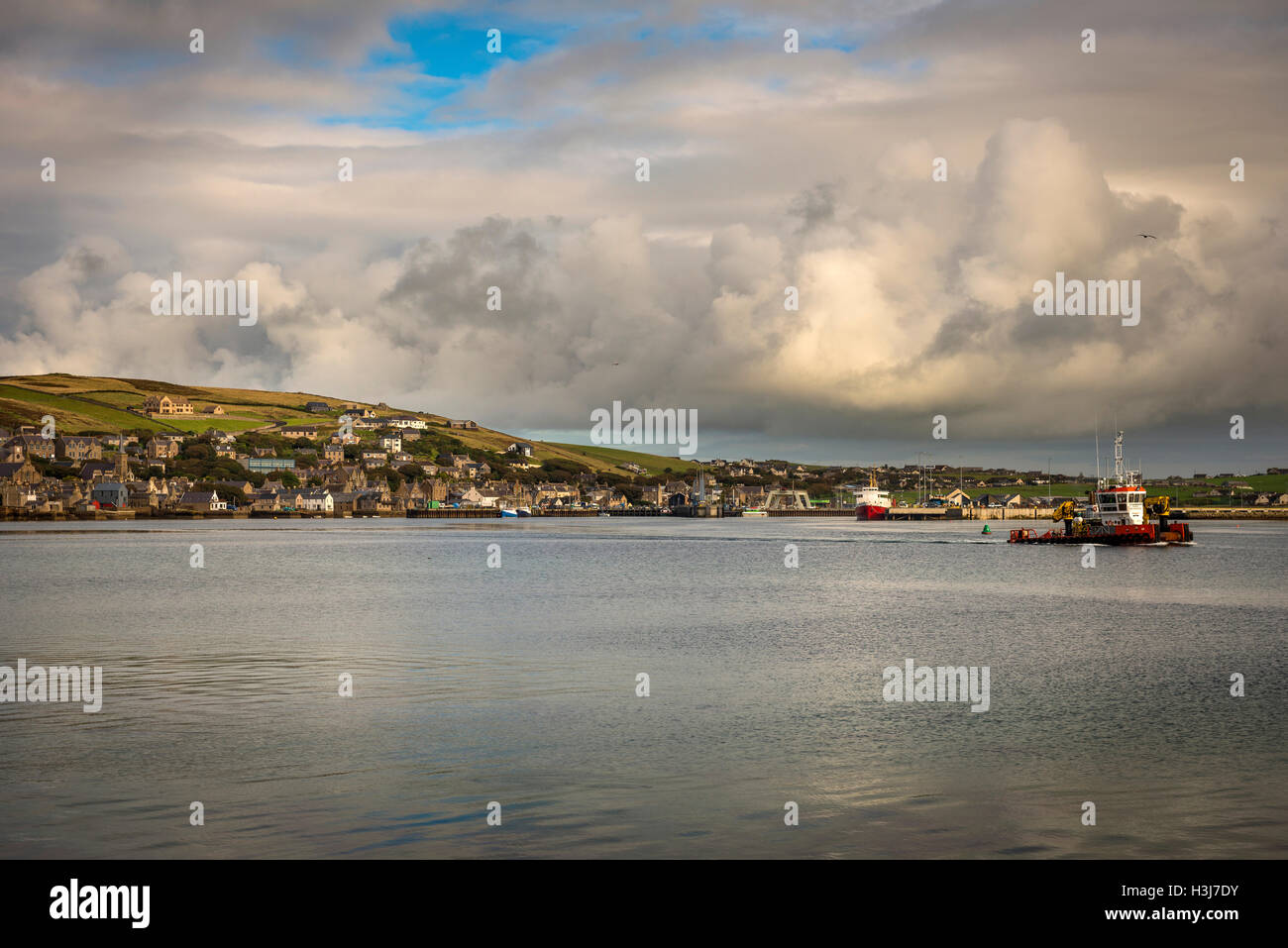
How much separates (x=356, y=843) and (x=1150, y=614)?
4310 centimetres

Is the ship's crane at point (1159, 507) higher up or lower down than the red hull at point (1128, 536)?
higher up

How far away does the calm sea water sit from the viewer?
14.6m

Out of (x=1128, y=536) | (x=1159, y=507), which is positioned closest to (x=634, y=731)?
(x=1128, y=536)

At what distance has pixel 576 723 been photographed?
73.5ft

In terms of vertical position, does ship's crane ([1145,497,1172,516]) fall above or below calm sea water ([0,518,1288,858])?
above

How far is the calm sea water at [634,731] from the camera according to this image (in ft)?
48.1

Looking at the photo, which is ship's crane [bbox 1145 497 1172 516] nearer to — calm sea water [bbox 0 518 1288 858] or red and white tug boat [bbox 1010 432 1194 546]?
red and white tug boat [bbox 1010 432 1194 546]

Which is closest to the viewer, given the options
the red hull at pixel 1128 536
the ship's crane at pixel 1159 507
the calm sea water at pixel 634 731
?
the calm sea water at pixel 634 731

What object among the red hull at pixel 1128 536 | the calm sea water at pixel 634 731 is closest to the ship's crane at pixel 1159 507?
the red hull at pixel 1128 536

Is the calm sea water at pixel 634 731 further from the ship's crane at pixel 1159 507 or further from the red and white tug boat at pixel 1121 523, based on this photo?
the ship's crane at pixel 1159 507

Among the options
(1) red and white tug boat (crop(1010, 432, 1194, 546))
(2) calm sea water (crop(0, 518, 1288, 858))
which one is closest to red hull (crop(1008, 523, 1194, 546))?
(1) red and white tug boat (crop(1010, 432, 1194, 546))

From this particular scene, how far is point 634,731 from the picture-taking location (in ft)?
70.8
